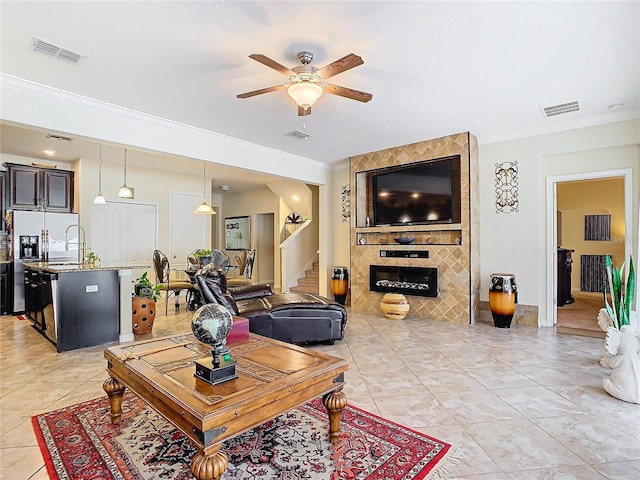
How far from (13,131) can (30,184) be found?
4.72 ft

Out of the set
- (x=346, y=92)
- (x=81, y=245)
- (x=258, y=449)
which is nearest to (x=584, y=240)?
(x=346, y=92)

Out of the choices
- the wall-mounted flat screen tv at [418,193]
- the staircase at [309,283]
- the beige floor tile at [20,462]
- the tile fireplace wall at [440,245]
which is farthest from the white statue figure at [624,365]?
the staircase at [309,283]

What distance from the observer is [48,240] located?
604cm

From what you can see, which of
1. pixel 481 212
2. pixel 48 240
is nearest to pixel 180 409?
pixel 481 212

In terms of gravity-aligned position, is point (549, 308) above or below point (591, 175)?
Answer: below

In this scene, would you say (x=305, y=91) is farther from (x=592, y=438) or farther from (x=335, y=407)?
(x=592, y=438)

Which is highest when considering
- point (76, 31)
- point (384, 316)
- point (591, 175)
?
point (76, 31)

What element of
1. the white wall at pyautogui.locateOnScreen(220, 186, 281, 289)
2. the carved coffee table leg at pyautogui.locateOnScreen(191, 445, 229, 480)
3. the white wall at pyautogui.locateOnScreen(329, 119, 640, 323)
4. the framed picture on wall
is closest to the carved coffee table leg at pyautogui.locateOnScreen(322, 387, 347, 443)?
the carved coffee table leg at pyautogui.locateOnScreen(191, 445, 229, 480)

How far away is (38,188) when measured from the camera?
6262 mm

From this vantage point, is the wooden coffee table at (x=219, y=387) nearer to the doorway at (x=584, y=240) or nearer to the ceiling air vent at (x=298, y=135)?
the ceiling air vent at (x=298, y=135)

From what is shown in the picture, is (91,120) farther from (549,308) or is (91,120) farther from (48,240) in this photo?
(549,308)

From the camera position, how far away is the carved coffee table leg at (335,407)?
207 centimetres

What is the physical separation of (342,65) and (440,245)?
3653mm

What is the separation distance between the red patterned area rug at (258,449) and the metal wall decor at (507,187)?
13.5 feet
